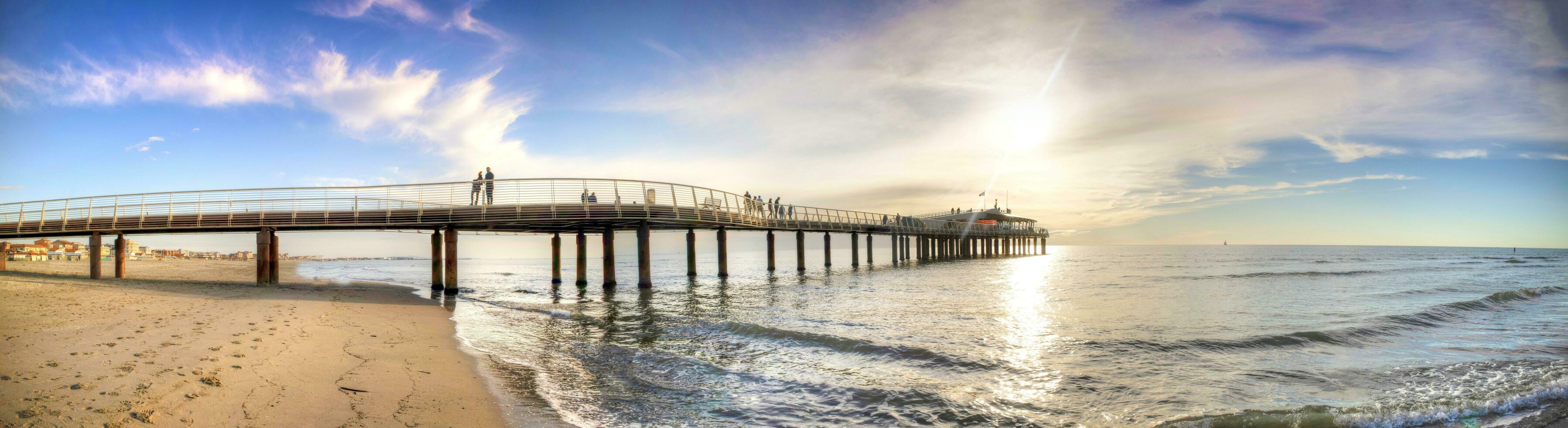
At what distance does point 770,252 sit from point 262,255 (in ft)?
81.7

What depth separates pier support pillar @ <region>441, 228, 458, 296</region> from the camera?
2050 cm

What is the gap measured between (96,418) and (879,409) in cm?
662

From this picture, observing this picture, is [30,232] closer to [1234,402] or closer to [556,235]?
[556,235]

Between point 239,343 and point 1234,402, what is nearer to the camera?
point 1234,402

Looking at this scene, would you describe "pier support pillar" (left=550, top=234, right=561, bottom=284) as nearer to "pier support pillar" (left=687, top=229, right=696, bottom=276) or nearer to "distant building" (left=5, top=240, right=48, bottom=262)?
"pier support pillar" (left=687, top=229, right=696, bottom=276)

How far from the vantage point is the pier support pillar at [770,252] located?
37.5 metres

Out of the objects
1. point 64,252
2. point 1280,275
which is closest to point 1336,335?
point 1280,275

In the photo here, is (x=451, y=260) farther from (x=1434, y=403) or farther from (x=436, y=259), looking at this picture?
(x=1434, y=403)

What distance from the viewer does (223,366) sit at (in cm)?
650

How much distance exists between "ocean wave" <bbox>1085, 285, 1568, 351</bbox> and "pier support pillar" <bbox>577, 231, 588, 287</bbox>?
64.7 feet

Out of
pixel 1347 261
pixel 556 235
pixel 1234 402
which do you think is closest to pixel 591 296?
pixel 556 235

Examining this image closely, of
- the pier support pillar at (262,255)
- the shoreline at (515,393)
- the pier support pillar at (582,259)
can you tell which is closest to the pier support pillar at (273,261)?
the pier support pillar at (262,255)

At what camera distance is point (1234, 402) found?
6.93 metres

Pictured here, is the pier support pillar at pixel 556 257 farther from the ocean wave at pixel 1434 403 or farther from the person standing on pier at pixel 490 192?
the ocean wave at pixel 1434 403
